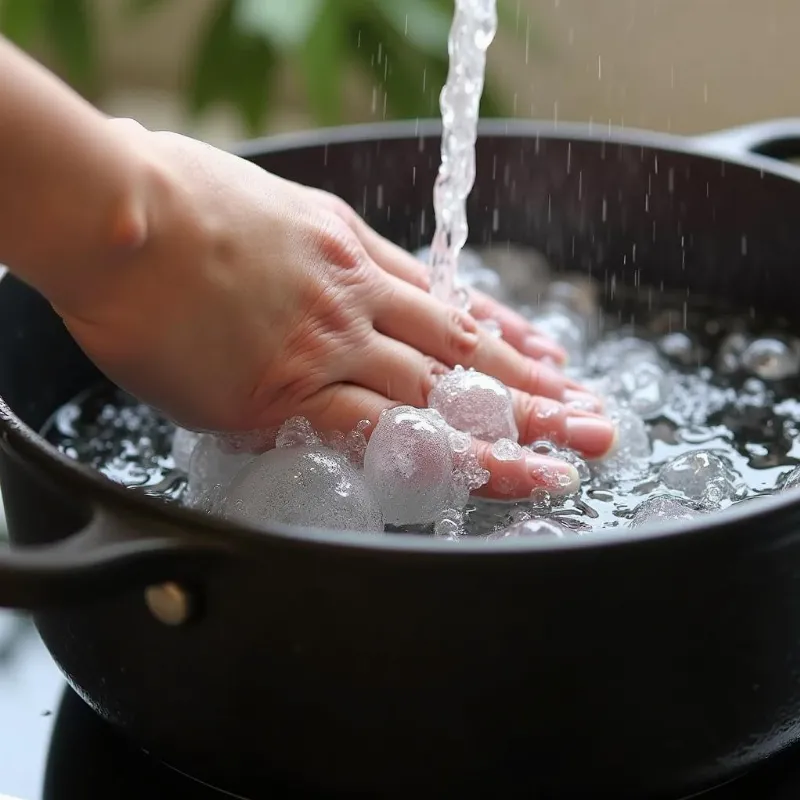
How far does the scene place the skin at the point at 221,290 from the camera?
567mm

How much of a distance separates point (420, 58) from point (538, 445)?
1.04 m

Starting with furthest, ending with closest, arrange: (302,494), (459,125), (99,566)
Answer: (459,125) → (302,494) → (99,566)

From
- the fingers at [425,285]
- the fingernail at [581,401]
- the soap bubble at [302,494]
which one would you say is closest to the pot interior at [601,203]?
the fingers at [425,285]

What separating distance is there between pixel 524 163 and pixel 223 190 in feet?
1.48

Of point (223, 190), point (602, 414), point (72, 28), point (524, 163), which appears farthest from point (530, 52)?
point (223, 190)

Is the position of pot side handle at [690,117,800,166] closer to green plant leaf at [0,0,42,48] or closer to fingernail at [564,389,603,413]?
fingernail at [564,389,603,413]

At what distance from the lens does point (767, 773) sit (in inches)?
26.0

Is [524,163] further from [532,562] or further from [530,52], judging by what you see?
[530,52]

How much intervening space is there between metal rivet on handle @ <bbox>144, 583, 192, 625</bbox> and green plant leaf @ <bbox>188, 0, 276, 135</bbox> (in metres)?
1.31

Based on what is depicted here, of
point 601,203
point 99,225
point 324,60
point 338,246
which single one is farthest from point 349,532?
point 324,60

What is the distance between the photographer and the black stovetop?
65 centimetres

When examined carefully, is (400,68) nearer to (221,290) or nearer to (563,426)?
(563,426)

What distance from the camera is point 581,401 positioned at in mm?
857

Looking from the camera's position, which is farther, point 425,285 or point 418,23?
point 418,23
